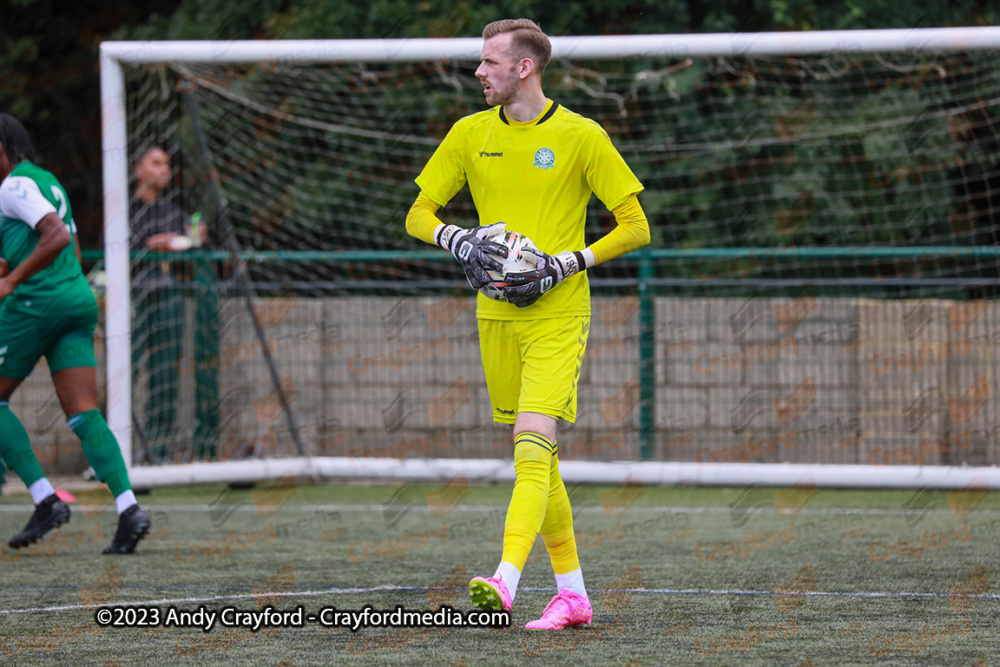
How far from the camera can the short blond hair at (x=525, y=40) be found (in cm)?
471

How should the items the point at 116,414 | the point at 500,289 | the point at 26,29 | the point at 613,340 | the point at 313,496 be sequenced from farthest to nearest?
the point at 26,29 → the point at 613,340 → the point at 313,496 → the point at 116,414 → the point at 500,289

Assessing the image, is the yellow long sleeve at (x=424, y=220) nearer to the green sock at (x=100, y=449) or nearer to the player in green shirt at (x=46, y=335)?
the player in green shirt at (x=46, y=335)

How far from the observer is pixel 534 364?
15.1 feet

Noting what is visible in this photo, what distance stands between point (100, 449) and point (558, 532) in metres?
2.76

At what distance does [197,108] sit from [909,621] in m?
7.12

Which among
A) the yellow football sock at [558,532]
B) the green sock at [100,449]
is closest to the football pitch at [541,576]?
the yellow football sock at [558,532]

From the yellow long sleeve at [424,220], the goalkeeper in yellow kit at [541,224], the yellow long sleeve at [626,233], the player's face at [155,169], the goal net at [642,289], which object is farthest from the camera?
the goal net at [642,289]

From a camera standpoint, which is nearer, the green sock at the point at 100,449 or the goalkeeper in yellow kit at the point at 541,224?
the goalkeeper in yellow kit at the point at 541,224

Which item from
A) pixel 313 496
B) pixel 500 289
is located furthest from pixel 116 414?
→ pixel 500 289

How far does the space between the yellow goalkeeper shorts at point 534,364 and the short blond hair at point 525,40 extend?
89 centimetres

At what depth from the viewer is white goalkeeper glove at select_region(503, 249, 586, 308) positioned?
4.48 metres

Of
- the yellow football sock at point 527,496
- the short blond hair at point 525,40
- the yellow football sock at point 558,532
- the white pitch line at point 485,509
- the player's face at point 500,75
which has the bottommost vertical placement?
the white pitch line at point 485,509

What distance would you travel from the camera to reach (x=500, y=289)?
179 inches

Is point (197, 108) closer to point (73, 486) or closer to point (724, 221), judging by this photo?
point (73, 486)
